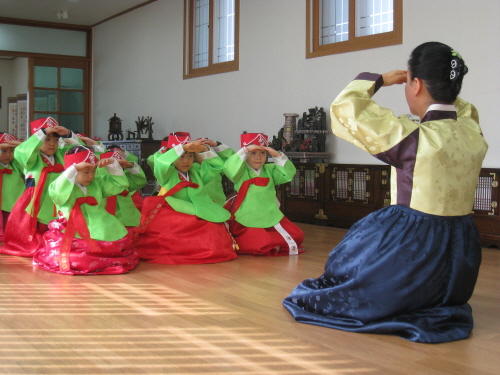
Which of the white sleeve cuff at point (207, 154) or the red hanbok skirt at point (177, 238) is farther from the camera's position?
the white sleeve cuff at point (207, 154)

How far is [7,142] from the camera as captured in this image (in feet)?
14.2

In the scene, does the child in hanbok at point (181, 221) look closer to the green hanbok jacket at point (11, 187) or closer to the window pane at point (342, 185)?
the green hanbok jacket at point (11, 187)

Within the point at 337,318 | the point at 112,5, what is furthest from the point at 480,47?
the point at 112,5

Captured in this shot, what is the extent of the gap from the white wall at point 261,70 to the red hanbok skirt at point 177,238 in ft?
7.65

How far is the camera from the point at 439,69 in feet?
6.81

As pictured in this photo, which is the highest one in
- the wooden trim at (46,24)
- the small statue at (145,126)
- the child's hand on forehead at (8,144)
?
the wooden trim at (46,24)

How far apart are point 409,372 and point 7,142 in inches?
141

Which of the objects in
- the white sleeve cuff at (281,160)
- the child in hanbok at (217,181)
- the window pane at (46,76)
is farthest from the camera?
the window pane at (46,76)

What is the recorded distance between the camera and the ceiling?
27.7ft

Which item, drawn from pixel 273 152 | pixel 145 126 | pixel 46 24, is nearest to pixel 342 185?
pixel 273 152

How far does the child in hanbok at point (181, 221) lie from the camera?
3.71m

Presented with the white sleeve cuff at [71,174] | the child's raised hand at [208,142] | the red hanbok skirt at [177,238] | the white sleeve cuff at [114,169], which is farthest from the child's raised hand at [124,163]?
the child's raised hand at [208,142]

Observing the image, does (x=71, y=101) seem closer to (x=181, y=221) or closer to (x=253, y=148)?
(x=253, y=148)

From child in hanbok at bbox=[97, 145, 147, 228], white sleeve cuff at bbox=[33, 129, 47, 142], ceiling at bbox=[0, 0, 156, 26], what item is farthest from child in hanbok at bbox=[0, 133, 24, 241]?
ceiling at bbox=[0, 0, 156, 26]
